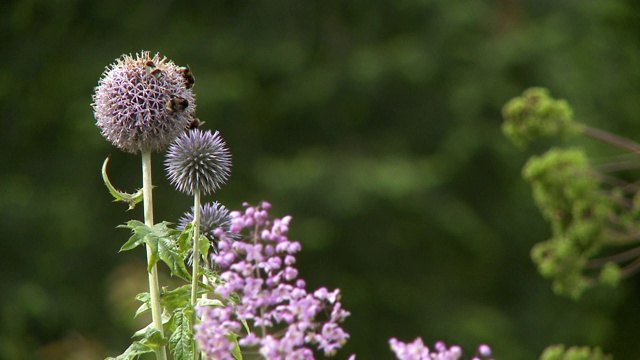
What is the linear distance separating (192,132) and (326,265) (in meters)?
9.88

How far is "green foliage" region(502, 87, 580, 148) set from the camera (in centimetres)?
548

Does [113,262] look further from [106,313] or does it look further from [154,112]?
[154,112]

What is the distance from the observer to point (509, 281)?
14719 mm

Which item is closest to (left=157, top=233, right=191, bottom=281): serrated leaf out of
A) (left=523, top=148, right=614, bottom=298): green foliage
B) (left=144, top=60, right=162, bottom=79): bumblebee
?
(left=144, top=60, right=162, bottom=79): bumblebee

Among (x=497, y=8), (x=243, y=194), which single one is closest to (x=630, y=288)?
(x=497, y=8)

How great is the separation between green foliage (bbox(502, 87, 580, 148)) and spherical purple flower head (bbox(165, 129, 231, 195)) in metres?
2.45

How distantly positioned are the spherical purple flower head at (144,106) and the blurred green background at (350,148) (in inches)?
368

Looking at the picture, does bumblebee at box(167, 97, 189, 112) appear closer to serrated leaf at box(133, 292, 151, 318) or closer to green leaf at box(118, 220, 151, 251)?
green leaf at box(118, 220, 151, 251)

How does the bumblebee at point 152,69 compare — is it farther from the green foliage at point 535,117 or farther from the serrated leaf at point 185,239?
the green foliage at point 535,117

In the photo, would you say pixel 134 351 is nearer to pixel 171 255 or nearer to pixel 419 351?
pixel 171 255

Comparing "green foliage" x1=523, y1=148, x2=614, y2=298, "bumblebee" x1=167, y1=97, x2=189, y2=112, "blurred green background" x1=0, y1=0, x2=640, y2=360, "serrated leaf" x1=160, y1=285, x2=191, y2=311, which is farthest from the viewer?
"blurred green background" x1=0, y1=0, x2=640, y2=360

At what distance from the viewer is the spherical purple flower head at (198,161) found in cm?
335

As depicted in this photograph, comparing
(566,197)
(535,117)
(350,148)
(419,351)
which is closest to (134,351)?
(419,351)

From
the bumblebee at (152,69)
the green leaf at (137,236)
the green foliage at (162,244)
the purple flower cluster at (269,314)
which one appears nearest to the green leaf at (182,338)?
the green foliage at (162,244)
